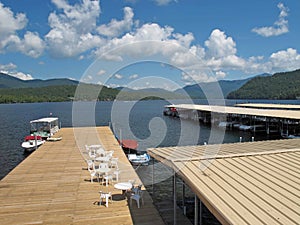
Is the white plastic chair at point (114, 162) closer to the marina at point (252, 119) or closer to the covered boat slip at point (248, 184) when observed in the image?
the covered boat slip at point (248, 184)

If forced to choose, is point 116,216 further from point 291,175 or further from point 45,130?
point 45,130

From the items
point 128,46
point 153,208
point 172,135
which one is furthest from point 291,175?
point 172,135

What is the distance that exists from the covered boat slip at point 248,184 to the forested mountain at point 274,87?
122647 mm

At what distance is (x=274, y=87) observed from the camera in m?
138

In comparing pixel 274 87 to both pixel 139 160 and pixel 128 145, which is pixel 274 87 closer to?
pixel 128 145

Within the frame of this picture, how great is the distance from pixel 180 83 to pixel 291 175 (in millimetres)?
10286

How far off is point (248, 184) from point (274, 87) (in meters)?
146

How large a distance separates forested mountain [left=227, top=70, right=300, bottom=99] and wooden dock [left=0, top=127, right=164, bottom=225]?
4798 inches

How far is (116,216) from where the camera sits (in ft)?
24.0

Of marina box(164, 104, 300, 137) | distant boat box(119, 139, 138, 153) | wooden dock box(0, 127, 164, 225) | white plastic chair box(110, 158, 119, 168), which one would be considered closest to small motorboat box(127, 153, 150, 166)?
distant boat box(119, 139, 138, 153)

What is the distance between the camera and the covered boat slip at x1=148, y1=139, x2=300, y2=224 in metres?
4.11

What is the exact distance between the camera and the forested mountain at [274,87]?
12641 cm

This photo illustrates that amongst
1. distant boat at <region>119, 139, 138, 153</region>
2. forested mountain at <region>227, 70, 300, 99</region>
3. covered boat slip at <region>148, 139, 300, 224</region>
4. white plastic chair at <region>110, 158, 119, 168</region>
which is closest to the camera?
covered boat slip at <region>148, 139, 300, 224</region>

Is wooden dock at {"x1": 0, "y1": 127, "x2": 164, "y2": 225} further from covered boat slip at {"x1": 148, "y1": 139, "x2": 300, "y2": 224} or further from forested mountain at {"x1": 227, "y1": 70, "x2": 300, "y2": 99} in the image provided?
forested mountain at {"x1": 227, "y1": 70, "x2": 300, "y2": 99}
